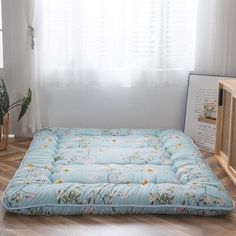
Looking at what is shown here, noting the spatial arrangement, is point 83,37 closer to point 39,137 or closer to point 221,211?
point 39,137

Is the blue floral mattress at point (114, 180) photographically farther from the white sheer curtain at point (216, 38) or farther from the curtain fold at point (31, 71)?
Result: the white sheer curtain at point (216, 38)

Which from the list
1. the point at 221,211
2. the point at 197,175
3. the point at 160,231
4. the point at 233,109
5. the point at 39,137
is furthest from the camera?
the point at 39,137

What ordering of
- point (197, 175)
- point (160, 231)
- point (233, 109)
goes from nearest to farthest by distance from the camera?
point (160, 231)
point (197, 175)
point (233, 109)

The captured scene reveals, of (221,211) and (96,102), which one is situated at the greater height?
(96,102)

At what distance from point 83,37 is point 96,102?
23.7 inches

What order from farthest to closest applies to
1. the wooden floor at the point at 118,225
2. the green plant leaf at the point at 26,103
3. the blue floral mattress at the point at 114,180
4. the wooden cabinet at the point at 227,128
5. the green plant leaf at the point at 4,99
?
the green plant leaf at the point at 26,103 → the green plant leaf at the point at 4,99 → the wooden cabinet at the point at 227,128 → the blue floral mattress at the point at 114,180 → the wooden floor at the point at 118,225

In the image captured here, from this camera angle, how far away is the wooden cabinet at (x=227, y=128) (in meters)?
3.40

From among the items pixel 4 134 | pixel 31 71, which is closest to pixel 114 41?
pixel 31 71

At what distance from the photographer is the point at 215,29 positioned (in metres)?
4.27

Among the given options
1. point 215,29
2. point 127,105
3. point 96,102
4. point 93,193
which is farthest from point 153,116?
point 93,193

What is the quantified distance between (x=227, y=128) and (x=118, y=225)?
1377 millimetres

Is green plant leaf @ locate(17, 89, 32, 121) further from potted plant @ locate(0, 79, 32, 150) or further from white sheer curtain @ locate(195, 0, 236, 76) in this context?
white sheer curtain @ locate(195, 0, 236, 76)

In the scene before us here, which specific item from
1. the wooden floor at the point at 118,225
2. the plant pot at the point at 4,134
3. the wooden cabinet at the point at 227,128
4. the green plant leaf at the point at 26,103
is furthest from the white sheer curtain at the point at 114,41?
the wooden floor at the point at 118,225

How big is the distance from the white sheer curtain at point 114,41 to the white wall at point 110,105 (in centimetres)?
10
